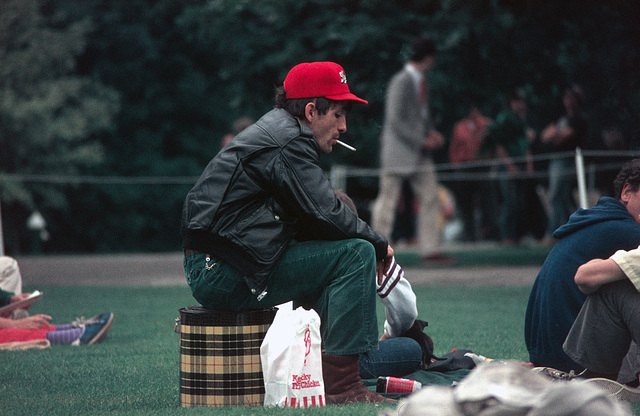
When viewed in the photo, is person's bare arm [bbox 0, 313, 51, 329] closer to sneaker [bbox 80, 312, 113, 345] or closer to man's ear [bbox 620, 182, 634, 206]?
sneaker [bbox 80, 312, 113, 345]

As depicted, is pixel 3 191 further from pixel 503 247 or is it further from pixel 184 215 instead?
pixel 184 215

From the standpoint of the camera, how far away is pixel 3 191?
21.2m

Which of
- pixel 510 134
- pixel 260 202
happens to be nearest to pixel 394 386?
pixel 260 202

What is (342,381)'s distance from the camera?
403 centimetres

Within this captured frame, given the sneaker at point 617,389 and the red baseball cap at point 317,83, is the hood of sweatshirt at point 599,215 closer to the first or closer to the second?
the sneaker at point 617,389

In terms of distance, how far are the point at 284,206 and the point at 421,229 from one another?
7.60 m

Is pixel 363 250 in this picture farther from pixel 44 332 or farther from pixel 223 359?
pixel 44 332

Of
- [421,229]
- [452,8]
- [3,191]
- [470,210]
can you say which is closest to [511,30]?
[452,8]

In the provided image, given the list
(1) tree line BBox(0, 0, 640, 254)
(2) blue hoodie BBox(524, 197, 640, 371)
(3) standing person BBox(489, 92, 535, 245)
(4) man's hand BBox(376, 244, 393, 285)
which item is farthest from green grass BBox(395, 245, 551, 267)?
(4) man's hand BBox(376, 244, 393, 285)

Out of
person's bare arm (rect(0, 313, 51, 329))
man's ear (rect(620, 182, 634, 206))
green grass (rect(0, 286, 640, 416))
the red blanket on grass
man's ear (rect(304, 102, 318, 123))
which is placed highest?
man's ear (rect(304, 102, 318, 123))

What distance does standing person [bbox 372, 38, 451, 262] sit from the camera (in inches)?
429

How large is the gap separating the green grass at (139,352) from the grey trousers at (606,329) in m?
0.98

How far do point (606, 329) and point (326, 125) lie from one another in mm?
1551

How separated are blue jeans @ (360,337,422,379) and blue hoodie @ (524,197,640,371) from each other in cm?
71
